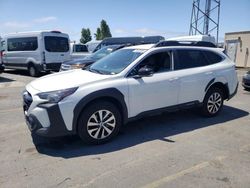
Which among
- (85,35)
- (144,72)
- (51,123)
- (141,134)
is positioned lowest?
(141,134)

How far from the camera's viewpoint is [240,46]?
24.6 m

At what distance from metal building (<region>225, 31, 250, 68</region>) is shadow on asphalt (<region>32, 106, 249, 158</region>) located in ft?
61.8

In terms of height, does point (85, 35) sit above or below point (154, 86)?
above

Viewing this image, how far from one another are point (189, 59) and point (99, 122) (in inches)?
98.4

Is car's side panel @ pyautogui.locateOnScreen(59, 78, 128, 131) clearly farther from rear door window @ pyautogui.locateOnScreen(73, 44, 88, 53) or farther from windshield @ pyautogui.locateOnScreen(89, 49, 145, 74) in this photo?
rear door window @ pyautogui.locateOnScreen(73, 44, 88, 53)

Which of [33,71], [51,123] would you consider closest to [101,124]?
[51,123]

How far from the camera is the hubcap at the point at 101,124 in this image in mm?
4691

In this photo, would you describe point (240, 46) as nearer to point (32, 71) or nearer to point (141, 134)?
point (32, 71)

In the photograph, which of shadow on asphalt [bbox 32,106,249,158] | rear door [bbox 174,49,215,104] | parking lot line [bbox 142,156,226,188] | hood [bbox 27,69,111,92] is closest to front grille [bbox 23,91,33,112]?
hood [bbox 27,69,111,92]

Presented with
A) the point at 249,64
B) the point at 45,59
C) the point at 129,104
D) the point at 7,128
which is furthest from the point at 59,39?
the point at 249,64

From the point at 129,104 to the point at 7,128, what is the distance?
99.7 inches

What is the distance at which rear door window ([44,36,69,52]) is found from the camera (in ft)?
47.5

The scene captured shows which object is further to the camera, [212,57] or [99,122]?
[212,57]

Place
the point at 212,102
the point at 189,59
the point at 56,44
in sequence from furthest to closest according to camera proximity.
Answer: the point at 56,44, the point at 212,102, the point at 189,59
